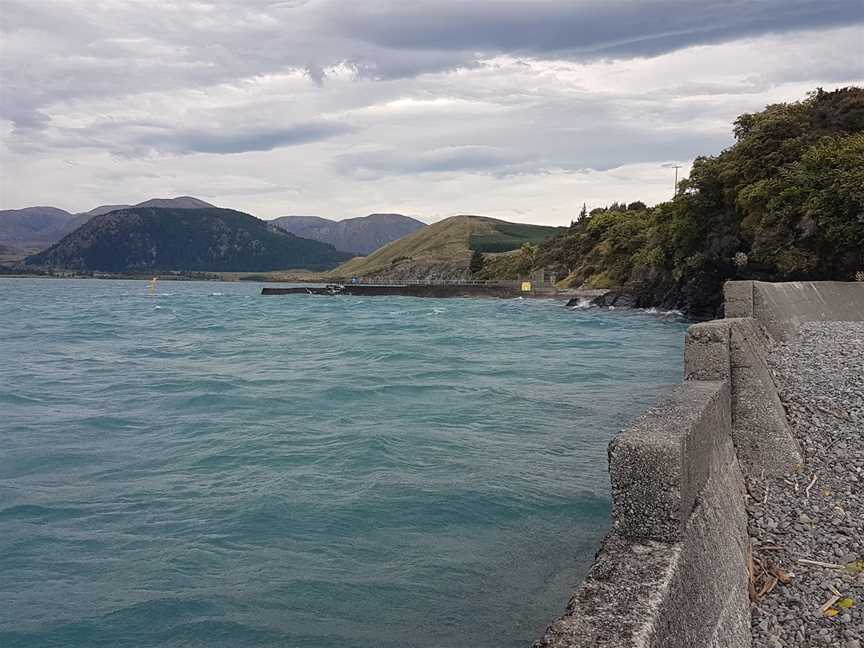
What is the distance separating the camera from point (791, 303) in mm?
14453

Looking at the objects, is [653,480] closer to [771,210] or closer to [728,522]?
[728,522]

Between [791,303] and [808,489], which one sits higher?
[791,303]

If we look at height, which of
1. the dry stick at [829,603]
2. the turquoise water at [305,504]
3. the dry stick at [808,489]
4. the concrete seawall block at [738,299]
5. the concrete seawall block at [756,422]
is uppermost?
the concrete seawall block at [738,299]

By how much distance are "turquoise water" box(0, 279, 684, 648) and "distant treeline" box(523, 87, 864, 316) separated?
1603 cm

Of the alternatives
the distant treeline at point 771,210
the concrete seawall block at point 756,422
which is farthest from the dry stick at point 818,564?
the distant treeline at point 771,210

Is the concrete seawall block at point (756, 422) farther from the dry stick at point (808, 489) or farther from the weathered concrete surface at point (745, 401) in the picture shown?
the dry stick at point (808, 489)

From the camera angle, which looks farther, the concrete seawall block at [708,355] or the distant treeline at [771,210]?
the distant treeline at [771,210]

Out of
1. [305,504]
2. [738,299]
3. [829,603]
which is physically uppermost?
[738,299]

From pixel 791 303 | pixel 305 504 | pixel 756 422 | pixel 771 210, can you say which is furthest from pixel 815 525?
pixel 771 210

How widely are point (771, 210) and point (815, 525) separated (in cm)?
3028

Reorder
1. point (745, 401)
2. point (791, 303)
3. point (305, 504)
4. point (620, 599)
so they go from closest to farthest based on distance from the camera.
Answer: point (620, 599), point (745, 401), point (305, 504), point (791, 303)

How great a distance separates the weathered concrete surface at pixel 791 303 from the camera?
33.1 ft

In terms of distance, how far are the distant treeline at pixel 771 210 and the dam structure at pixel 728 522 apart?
23463 mm

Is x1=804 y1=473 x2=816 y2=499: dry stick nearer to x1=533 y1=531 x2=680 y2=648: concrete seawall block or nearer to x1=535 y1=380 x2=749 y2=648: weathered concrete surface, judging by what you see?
x1=535 y1=380 x2=749 y2=648: weathered concrete surface
